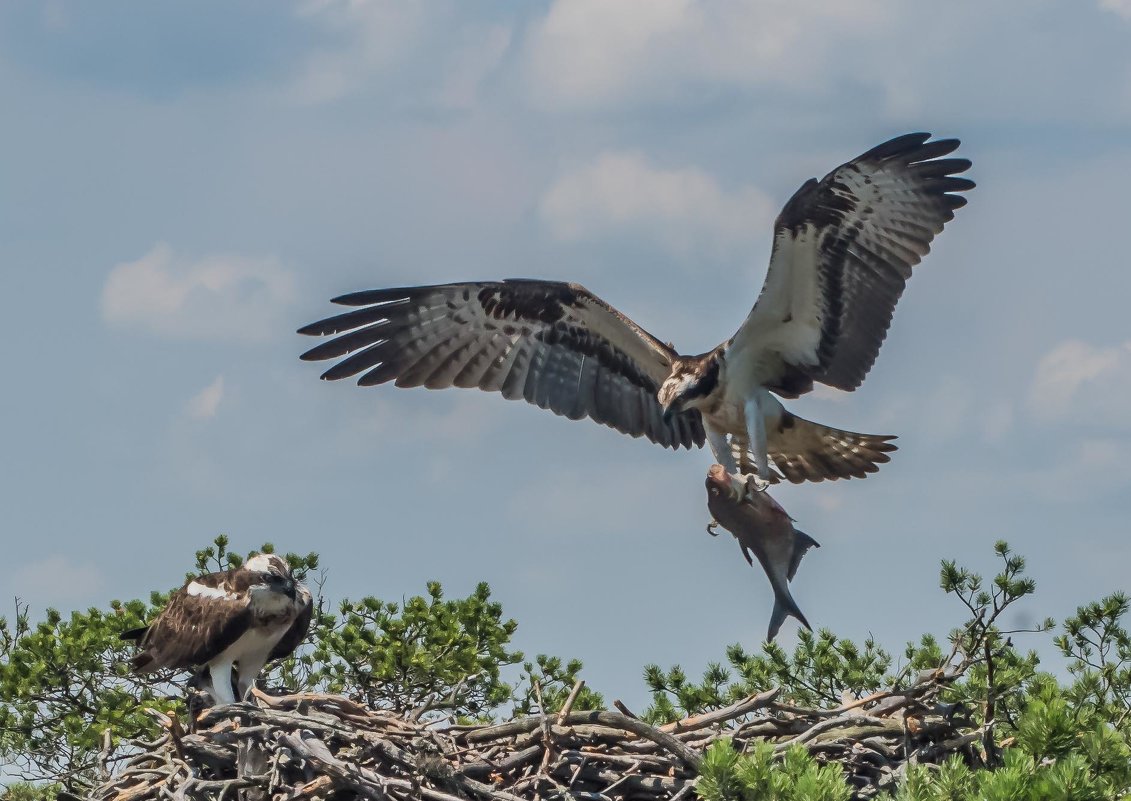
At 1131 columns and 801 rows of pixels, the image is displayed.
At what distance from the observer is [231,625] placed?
7523mm

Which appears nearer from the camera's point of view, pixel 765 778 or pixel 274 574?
pixel 765 778

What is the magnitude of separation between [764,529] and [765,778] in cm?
233

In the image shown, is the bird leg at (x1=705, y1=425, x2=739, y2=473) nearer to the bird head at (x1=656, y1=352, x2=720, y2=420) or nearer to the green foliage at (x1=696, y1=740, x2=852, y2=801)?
the bird head at (x1=656, y1=352, x2=720, y2=420)

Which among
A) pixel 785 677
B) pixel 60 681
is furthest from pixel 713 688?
pixel 60 681

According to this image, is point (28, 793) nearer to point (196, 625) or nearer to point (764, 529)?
point (196, 625)

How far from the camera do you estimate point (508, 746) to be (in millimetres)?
6188

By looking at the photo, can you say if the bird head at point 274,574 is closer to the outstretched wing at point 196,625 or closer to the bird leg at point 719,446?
the outstretched wing at point 196,625

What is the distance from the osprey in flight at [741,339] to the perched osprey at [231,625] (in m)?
2.16

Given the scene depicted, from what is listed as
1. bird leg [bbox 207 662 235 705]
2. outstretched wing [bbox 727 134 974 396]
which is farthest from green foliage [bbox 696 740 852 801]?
Answer: outstretched wing [bbox 727 134 974 396]

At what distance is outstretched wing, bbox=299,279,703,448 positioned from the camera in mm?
9773

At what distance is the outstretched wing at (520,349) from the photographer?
32.1ft

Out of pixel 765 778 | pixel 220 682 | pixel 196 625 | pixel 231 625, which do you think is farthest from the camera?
pixel 220 682

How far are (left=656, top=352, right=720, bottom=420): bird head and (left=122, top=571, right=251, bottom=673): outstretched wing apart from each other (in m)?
2.74

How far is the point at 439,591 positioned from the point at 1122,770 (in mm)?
4644
